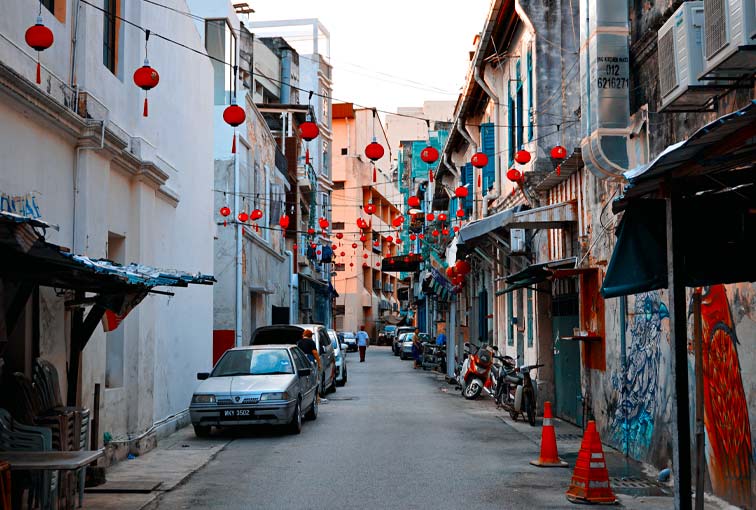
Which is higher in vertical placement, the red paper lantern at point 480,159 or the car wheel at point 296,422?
the red paper lantern at point 480,159

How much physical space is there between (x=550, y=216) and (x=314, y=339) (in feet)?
A: 30.3

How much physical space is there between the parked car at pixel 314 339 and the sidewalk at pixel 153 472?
6.76 m

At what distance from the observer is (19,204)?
9469 millimetres

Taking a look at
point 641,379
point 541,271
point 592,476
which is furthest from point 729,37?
point 541,271

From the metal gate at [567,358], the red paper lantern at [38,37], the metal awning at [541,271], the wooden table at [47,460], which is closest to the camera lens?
the wooden table at [47,460]

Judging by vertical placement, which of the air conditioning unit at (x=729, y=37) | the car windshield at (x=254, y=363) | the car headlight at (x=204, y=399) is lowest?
the car headlight at (x=204, y=399)

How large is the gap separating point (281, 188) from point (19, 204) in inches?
1094

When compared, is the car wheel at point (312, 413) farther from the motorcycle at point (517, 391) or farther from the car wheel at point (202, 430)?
the motorcycle at point (517, 391)

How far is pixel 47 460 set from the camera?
26.2 feet

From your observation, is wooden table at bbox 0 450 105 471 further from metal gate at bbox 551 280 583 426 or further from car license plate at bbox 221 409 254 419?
metal gate at bbox 551 280 583 426

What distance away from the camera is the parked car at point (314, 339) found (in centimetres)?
2311

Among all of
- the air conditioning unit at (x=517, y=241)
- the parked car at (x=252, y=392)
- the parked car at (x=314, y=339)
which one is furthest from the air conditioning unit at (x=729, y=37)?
the parked car at (x=314, y=339)

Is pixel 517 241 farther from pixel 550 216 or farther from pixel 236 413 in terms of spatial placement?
pixel 236 413

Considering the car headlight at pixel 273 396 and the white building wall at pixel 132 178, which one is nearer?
the white building wall at pixel 132 178
